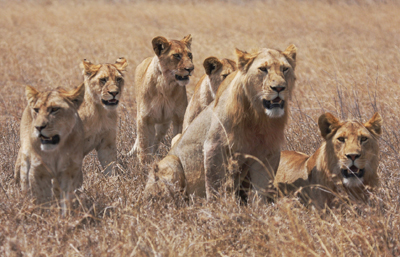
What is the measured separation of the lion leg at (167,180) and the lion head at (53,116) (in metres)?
0.78

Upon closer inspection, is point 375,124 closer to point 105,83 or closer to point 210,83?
point 210,83

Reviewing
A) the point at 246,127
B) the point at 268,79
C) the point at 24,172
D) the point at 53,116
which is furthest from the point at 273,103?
the point at 24,172

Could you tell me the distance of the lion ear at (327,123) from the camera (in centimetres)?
429

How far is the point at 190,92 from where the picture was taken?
10820mm

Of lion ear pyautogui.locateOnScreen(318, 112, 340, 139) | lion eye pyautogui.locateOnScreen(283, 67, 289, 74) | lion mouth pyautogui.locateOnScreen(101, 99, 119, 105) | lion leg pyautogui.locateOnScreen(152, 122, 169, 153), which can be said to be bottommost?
lion leg pyautogui.locateOnScreen(152, 122, 169, 153)

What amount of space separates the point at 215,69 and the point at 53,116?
96.5 inches

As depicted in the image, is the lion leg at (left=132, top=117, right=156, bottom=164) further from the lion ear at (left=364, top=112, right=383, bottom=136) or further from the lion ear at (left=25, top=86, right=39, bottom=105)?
the lion ear at (left=364, top=112, right=383, bottom=136)

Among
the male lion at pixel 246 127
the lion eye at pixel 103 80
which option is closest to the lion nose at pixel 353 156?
the male lion at pixel 246 127

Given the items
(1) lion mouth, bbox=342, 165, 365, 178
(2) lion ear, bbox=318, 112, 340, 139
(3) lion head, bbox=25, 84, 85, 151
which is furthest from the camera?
(2) lion ear, bbox=318, 112, 340, 139

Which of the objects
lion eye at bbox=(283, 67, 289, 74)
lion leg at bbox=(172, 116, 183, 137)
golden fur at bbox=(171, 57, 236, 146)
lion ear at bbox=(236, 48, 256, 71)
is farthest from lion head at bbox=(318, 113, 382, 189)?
lion leg at bbox=(172, 116, 183, 137)

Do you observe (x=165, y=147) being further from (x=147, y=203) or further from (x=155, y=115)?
(x=147, y=203)

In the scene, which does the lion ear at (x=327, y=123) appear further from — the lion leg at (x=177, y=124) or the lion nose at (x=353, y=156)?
the lion leg at (x=177, y=124)

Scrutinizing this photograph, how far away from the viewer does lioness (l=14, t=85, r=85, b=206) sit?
12.6 feet

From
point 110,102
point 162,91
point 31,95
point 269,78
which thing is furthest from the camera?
point 162,91
